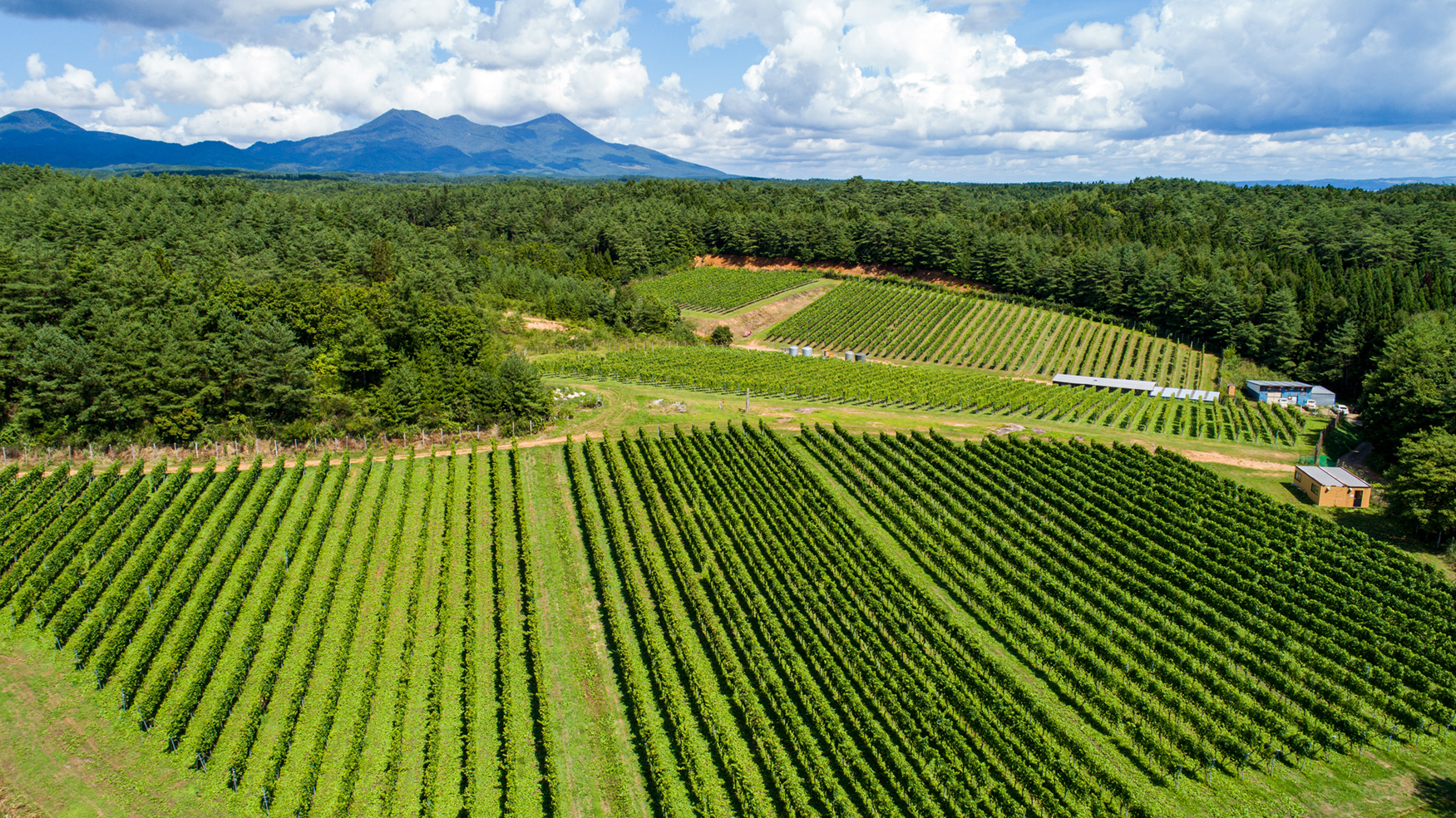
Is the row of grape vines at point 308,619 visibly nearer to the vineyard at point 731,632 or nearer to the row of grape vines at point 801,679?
the vineyard at point 731,632

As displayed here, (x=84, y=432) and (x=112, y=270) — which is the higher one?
(x=112, y=270)

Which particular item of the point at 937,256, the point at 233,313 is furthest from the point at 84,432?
the point at 937,256

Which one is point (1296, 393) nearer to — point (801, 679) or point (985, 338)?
point (985, 338)

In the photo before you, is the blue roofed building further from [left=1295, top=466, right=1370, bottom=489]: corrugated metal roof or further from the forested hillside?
[left=1295, top=466, right=1370, bottom=489]: corrugated metal roof

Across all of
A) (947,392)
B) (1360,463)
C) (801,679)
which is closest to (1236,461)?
(1360,463)

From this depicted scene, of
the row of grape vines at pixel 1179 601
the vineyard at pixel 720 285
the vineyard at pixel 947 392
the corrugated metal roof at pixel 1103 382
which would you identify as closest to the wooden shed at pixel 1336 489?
the row of grape vines at pixel 1179 601

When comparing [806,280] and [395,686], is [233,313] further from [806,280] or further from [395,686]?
[806,280]
